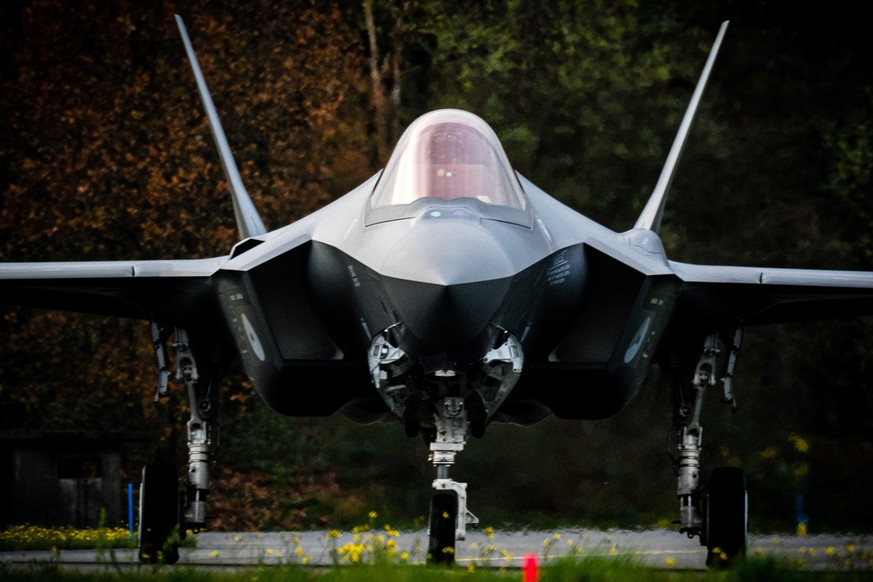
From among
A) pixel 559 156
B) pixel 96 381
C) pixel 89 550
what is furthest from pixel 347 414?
pixel 559 156

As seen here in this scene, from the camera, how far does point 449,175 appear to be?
297 inches

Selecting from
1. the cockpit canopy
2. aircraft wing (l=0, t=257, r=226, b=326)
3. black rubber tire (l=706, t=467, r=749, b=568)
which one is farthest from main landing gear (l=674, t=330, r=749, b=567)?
aircraft wing (l=0, t=257, r=226, b=326)

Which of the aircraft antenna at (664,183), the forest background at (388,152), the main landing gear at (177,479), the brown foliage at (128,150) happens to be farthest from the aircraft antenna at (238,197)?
the brown foliage at (128,150)

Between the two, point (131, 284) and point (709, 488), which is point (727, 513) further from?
point (131, 284)

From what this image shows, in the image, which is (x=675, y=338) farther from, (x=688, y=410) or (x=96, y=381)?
(x=96, y=381)

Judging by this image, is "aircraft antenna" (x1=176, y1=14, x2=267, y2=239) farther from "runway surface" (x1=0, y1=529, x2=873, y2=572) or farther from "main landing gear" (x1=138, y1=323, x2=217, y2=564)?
"runway surface" (x1=0, y1=529, x2=873, y2=572)

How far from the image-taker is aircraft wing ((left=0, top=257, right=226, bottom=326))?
9.29 meters

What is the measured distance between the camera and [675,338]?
9.88 meters

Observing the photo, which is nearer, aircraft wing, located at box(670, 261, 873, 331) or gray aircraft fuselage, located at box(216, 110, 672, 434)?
gray aircraft fuselage, located at box(216, 110, 672, 434)

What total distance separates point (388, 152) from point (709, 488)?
12413mm

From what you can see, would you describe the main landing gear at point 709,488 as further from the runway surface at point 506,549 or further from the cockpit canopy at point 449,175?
the cockpit canopy at point 449,175

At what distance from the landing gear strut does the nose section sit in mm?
636

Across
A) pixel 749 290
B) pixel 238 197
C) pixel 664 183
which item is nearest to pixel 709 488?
pixel 749 290

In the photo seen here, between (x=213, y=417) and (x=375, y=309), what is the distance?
10.6 feet
